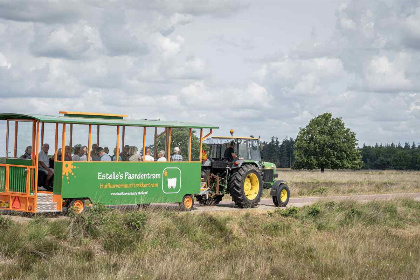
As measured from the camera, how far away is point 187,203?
19.9 metres

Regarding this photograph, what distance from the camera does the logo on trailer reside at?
19047mm

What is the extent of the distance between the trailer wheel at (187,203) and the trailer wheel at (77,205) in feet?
12.0

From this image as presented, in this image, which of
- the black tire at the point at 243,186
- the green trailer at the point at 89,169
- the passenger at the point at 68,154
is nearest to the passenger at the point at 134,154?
the green trailer at the point at 89,169

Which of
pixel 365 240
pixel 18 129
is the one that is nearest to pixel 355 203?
pixel 365 240

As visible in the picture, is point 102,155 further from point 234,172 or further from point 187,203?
point 234,172

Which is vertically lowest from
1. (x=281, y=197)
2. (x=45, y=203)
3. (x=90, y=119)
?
(x=281, y=197)

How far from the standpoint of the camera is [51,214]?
17.6 m

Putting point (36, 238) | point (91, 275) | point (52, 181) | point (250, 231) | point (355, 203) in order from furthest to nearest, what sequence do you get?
point (355, 203) → point (250, 231) → point (52, 181) → point (36, 238) → point (91, 275)

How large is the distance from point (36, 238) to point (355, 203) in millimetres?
13697

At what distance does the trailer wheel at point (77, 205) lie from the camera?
16859 millimetres

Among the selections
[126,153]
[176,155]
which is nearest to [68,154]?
[126,153]

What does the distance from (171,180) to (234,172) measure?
3.00 metres

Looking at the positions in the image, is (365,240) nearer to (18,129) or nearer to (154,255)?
(154,255)

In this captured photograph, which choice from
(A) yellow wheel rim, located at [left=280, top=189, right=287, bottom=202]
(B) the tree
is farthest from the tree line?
(A) yellow wheel rim, located at [left=280, top=189, right=287, bottom=202]
